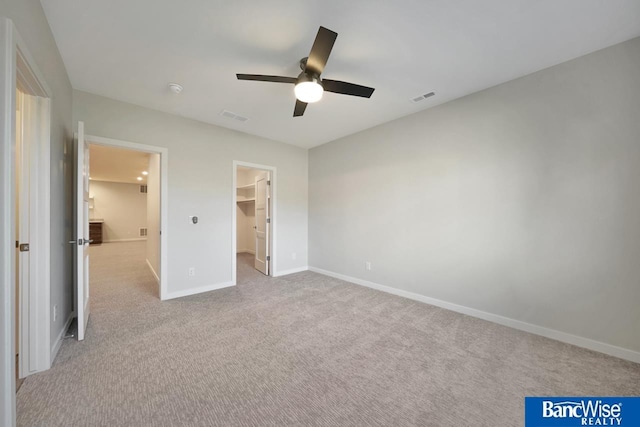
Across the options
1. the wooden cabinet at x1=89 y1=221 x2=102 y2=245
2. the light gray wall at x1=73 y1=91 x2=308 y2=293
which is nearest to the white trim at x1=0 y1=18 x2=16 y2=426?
the light gray wall at x1=73 y1=91 x2=308 y2=293

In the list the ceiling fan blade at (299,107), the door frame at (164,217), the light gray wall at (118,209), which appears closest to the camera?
the ceiling fan blade at (299,107)

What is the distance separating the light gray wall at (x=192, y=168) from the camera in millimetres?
2955

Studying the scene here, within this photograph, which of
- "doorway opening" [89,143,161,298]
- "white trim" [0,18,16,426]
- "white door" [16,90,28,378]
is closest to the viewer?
"white trim" [0,18,16,426]

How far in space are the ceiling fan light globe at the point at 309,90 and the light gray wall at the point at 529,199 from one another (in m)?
1.90

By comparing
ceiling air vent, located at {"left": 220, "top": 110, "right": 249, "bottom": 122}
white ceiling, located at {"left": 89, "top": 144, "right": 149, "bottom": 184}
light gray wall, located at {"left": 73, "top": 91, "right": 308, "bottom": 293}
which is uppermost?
ceiling air vent, located at {"left": 220, "top": 110, "right": 249, "bottom": 122}

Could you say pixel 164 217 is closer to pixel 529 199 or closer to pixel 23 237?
pixel 23 237

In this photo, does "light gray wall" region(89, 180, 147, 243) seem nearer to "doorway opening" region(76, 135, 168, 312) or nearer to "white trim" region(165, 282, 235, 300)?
"doorway opening" region(76, 135, 168, 312)

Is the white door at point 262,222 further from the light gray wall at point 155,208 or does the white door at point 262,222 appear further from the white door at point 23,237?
the white door at point 23,237

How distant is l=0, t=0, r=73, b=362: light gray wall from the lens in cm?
146

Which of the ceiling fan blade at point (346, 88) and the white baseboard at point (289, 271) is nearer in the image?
the ceiling fan blade at point (346, 88)

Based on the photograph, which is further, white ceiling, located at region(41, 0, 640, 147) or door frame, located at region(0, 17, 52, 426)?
white ceiling, located at region(41, 0, 640, 147)

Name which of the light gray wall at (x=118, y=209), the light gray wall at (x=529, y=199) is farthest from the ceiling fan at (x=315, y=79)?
the light gray wall at (x=118, y=209)

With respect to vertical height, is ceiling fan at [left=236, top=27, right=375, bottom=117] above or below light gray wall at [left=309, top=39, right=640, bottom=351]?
above

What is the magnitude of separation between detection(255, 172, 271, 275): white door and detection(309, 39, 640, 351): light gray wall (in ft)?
6.96
